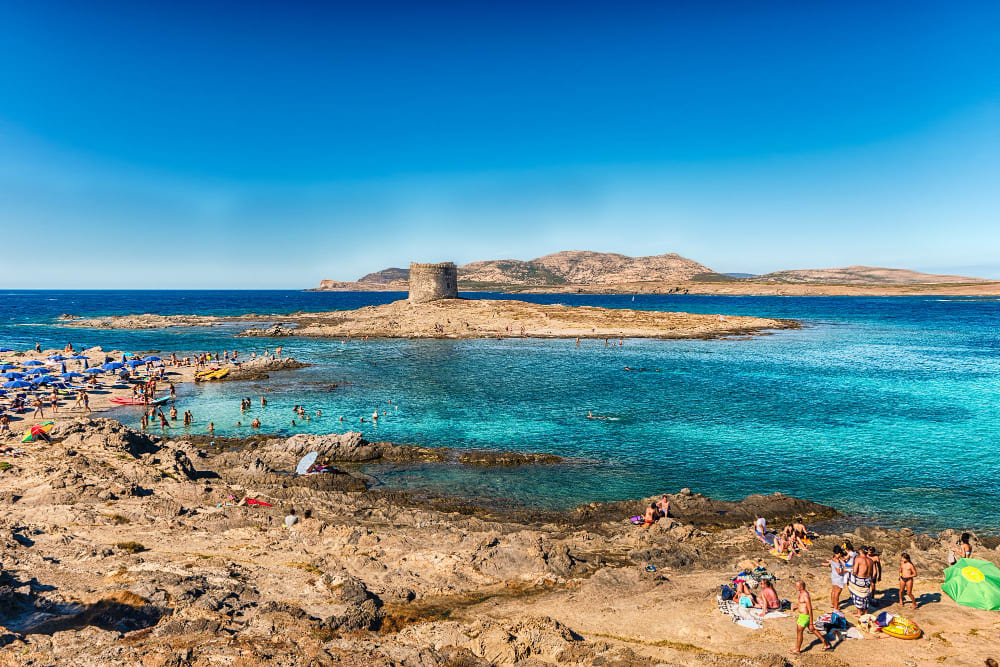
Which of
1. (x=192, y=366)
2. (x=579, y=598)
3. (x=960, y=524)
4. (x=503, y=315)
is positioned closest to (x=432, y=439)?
(x=579, y=598)

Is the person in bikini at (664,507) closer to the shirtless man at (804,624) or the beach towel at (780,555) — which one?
the beach towel at (780,555)

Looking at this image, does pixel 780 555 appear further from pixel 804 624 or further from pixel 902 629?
pixel 804 624

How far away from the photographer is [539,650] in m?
11.3

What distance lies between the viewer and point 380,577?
14.8 m

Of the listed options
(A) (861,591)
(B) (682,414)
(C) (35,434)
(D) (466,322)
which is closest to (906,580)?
(A) (861,591)

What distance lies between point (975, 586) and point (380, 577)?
14232 mm

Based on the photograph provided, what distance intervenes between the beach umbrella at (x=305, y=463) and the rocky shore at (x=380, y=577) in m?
1.38

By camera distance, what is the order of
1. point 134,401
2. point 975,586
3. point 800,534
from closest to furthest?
A: 1. point 975,586
2. point 800,534
3. point 134,401

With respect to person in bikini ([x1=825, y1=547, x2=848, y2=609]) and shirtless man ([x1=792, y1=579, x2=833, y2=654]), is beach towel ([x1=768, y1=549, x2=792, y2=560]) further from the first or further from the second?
shirtless man ([x1=792, y1=579, x2=833, y2=654])

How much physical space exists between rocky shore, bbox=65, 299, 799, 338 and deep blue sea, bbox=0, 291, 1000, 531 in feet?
31.1

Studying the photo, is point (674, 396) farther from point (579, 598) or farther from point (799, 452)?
point (579, 598)

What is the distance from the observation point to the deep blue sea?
23641 mm

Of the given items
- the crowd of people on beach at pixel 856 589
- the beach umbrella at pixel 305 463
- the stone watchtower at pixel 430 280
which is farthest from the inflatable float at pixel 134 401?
the stone watchtower at pixel 430 280

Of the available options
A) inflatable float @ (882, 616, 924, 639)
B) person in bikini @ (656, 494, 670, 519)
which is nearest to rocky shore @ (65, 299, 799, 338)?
person in bikini @ (656, 494, 670, 519)
